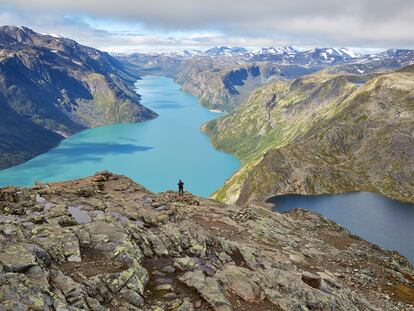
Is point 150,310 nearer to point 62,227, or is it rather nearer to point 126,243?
point 126,243

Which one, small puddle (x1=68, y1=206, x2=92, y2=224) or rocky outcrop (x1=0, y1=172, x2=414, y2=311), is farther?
small puddle (x1=68, y1=206, x2=92, y2=224)

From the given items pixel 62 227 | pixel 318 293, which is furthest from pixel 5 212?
pixel 318 293

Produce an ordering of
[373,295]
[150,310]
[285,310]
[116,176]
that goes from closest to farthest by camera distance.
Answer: [150,310] < [285,310] < [373,295] < [116,176]

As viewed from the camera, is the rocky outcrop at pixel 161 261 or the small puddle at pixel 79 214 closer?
the rocky outcrop at pixel 161 261

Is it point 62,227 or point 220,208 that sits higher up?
point 62,227
